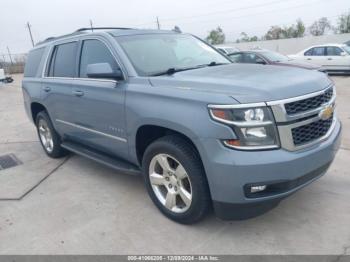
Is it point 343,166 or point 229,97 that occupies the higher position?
point 229,97

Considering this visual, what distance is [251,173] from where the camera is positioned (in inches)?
105

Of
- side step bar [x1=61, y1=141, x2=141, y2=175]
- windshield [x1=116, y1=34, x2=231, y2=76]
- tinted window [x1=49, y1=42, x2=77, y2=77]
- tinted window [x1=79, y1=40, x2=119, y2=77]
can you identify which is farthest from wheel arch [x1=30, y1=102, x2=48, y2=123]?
windshield [x1=116, y1=34, x2=231, y2=76]

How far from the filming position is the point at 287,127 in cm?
273

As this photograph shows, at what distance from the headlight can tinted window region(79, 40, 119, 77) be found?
167cm

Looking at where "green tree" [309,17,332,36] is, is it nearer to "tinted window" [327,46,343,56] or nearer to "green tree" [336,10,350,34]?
"green tree" [336,10,350,34]

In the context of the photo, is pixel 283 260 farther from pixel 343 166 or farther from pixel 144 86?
pixel 343 166

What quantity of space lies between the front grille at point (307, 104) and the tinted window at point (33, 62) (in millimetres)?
4380

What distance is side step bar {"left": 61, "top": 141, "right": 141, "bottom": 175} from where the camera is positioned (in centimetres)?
387

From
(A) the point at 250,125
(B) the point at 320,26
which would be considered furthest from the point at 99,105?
(B) the point at 320,26

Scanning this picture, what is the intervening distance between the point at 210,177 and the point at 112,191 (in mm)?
1884

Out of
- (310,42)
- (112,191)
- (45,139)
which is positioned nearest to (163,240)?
(112,191)

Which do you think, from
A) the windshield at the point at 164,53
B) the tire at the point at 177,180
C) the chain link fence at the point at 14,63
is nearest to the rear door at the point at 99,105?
the windshield at the point at 164,53

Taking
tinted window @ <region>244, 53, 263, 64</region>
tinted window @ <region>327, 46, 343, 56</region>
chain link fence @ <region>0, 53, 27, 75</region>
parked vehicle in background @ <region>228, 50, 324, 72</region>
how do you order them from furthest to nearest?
1. chain link fence @ <region>0, 53, 27, 75</region>
2. tinted window @ <region>327, 46, 343, 56</region>
3. tinted window @ <region>244, 53, 263, 64</region>
4. parked vehicle in background @ <region>228, 50, 324, 72</region>

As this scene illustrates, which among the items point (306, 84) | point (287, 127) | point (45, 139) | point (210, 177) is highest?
point (306, 84)
